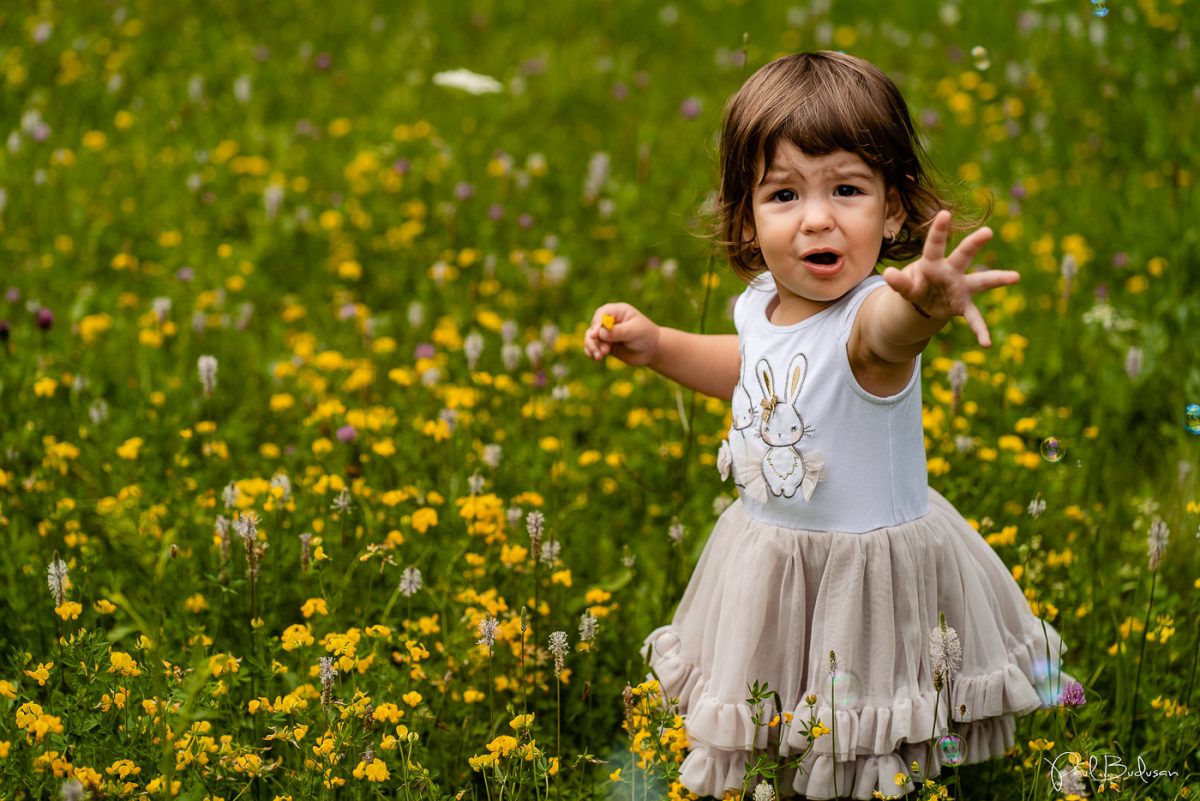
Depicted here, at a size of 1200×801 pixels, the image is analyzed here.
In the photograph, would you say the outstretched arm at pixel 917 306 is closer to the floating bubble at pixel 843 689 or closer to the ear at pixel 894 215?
the ear at pixel 894 215

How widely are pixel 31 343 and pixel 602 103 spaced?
10.8ft

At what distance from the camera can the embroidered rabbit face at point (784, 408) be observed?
262cm

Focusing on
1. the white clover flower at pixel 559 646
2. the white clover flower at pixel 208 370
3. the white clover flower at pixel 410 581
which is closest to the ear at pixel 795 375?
the white clover flower at pixel 559 646

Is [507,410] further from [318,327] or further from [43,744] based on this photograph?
[43,744]

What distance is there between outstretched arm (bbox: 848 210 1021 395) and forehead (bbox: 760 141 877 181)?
250 millimetres

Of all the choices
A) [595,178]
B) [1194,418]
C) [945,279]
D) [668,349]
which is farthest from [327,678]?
[595,178]

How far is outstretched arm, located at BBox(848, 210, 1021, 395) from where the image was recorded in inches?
82.5

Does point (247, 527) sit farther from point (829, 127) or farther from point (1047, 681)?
point (1047, 681)

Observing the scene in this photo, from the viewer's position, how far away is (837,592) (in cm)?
262

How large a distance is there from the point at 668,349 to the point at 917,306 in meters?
0.87

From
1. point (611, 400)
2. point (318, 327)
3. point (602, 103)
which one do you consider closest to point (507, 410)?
point (611, 400)

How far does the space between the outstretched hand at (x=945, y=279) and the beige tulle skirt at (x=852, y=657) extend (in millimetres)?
604

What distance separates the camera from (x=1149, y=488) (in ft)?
13.1

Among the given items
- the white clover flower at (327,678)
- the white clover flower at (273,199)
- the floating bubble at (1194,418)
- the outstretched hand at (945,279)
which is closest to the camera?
the outstretched hand at (945,279)
